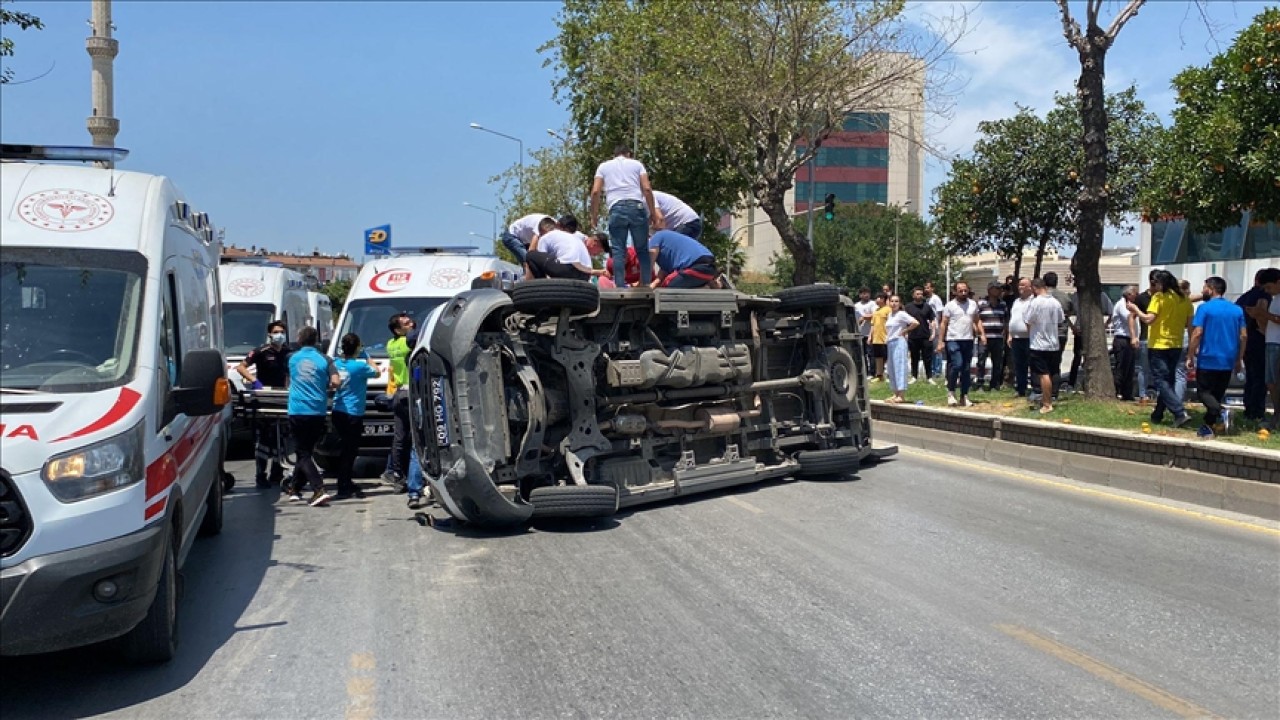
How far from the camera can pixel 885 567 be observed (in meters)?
7.22

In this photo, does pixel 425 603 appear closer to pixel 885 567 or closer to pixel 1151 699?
pixel 885 567

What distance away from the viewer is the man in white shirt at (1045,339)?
13312 millimetres

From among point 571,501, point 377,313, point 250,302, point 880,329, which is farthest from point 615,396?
point 880,329

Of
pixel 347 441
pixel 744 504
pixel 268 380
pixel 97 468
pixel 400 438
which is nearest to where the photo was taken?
pixel 97 468

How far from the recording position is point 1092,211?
14.2m

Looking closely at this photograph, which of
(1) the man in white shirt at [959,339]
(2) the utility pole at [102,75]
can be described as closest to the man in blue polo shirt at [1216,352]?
(1) the man in white shirt at [959,339]

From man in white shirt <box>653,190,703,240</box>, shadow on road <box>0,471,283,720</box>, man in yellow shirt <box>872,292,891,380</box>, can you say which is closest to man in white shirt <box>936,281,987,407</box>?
man in yellow shirt <box>872,292,891,380</box>

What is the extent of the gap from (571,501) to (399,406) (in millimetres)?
2859

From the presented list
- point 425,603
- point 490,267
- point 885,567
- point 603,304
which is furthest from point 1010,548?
point 490,267

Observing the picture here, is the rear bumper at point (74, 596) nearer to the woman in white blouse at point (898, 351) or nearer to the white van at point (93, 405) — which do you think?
the white van at point (93, 405)

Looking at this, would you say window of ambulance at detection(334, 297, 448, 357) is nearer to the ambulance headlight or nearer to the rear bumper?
the ambulance headlight

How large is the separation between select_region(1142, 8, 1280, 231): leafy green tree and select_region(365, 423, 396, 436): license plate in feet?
34.2

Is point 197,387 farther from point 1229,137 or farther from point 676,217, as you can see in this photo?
point 1229,137

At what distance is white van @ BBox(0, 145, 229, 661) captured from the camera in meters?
4.68
